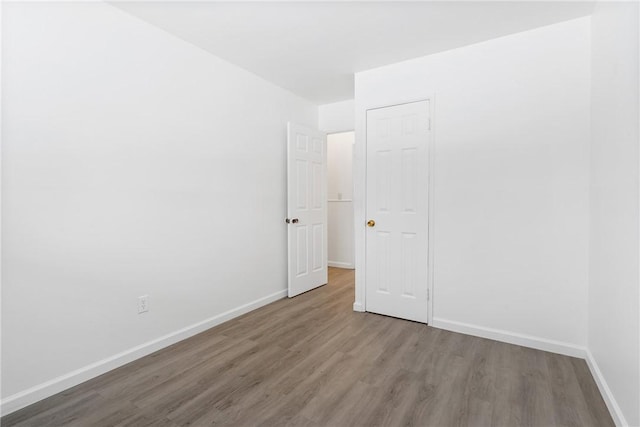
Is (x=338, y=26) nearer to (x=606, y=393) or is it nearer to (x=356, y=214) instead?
(x=356, y=214)

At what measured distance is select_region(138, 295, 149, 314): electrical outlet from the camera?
2.33 m

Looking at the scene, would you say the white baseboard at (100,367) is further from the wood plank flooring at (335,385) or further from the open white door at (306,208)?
the open white door at (306,208)

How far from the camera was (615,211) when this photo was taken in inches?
66.9

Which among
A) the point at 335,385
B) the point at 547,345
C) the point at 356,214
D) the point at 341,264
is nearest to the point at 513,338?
the point at 547,345

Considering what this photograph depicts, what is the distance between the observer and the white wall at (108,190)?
5.82 ft

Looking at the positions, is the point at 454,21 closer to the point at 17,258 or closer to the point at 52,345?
the point at 17,258

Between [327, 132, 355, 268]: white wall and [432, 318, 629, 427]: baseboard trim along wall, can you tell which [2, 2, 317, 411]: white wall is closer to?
[432, 318, 629, 427]: baseboard trim along wall

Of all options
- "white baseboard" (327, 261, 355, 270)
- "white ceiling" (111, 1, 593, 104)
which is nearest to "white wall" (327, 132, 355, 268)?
"white baseboard" (327, 261, 355, 270)

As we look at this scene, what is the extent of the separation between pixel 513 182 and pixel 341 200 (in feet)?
10.6

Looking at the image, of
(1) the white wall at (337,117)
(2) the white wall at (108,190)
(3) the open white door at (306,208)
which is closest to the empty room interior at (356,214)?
(2) the white wall at (108,190)

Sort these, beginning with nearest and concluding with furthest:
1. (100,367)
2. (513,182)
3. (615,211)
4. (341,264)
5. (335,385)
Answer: (615,211), (335,385), (100,367), (513,182), (341,264)

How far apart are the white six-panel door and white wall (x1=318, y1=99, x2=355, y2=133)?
983 millimetres

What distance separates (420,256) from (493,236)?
2.08ft

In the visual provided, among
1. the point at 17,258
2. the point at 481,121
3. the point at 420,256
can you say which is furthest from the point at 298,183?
the point at 17,258
